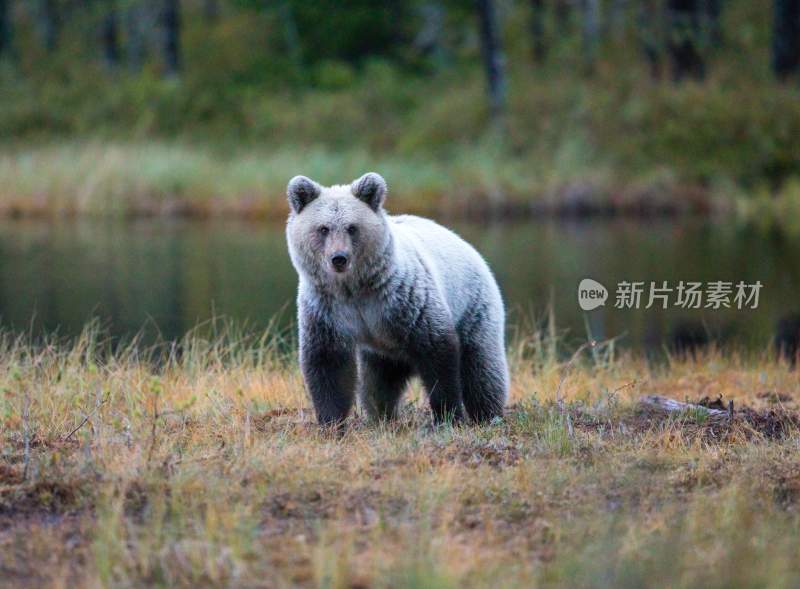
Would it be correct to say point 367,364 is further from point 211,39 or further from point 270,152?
point 211,39

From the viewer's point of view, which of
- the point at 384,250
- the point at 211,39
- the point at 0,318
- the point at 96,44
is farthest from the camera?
the point at 96,44

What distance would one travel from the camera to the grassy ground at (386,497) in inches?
180

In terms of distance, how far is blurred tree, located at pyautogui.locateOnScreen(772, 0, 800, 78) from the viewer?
97.0ft

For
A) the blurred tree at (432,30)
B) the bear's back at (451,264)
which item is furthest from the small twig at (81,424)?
the blurred tree at (432,30)

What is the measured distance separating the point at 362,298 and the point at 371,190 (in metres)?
0.64

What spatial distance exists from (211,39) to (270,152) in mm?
16085

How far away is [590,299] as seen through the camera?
17.4 meters

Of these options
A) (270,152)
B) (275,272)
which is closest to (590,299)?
(275,272)

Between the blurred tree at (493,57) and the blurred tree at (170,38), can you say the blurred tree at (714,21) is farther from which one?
the blurred tree at (170,38)

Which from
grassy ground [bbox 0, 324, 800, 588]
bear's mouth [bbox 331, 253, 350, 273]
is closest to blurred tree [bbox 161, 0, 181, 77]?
grassy ground [bbox 0, 324, 800, 588]

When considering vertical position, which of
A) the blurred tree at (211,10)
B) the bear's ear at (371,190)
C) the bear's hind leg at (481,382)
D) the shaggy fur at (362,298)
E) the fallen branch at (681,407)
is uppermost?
the blurred tree at (211,10)

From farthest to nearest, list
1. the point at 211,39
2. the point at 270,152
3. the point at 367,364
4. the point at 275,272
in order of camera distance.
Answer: the point at 211,39, the point at 270,152, the point at 275,272, the point at 367,364

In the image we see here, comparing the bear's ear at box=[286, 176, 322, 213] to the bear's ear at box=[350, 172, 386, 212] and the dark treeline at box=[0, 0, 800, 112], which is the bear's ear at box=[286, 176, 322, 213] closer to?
the bear's ear at box=[350, 172, 386, 212]

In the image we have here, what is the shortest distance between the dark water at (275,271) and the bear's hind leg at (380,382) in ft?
14.4
